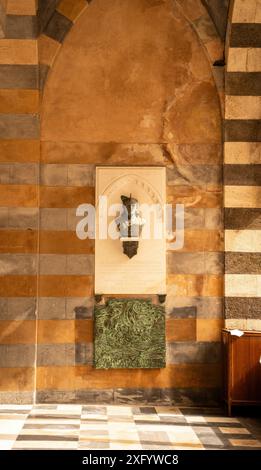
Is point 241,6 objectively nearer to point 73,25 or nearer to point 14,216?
point 73,25

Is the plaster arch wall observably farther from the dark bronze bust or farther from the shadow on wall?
the dark bronze bust

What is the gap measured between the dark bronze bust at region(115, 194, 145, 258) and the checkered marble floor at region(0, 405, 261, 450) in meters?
1.83

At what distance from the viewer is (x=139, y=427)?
246 inches

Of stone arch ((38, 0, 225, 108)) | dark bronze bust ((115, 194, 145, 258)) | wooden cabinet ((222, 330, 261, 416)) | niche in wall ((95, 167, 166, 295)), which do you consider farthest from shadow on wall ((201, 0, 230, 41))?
wooden cabinet ((222, 330, 261, 416))

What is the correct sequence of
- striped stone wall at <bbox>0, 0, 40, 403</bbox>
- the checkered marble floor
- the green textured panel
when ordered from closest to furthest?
the checkered marble floor, striped stone wall at <bbox>0, 0, 40, 403</bbox>, the green textured panel

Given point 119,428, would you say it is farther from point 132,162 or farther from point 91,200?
point 132,162

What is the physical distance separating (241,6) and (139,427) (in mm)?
4826

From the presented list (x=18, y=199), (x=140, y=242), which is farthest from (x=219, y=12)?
(x=18, y=199)

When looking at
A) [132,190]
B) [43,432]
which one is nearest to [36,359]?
[43,432]

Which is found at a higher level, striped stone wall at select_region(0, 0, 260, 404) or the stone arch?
the stone arch

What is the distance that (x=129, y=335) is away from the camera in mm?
7461

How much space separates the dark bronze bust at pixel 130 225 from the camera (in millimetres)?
7363

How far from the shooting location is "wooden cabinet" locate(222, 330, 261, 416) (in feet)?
22.7

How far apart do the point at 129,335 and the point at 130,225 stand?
4.25 feet
